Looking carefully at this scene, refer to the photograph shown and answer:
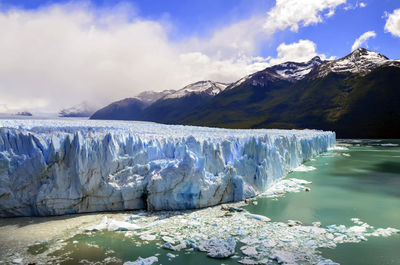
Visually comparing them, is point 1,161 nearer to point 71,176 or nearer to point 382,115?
point 71,176

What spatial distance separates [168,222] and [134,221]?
1270 millimetres

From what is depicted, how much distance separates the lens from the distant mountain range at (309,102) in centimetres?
6919

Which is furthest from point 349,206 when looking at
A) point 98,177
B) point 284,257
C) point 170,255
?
point 98,177

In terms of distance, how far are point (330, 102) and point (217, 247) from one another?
84944 mm

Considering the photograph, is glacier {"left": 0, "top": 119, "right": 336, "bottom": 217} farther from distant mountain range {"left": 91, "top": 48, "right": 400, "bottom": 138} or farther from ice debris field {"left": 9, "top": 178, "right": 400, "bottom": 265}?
distant mountain range {"left": 91, "top": 48, "right": 400, "bottom": 138}

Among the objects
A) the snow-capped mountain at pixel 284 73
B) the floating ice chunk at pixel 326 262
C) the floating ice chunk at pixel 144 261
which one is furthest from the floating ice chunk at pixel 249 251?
the snow-capped mountain at pixel 284 73

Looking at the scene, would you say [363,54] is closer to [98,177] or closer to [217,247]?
[98,177]

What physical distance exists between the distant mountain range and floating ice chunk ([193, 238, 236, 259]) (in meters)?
66.8

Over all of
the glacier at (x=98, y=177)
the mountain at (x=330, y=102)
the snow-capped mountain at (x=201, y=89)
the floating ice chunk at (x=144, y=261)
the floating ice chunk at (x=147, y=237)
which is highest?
the snow-capped mountain at (x=201, y=89)

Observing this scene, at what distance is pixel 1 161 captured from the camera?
10.6m

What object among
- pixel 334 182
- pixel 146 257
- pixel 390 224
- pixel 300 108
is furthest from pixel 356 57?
pixel 146 257

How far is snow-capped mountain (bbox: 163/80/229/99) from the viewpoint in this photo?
6250 inches

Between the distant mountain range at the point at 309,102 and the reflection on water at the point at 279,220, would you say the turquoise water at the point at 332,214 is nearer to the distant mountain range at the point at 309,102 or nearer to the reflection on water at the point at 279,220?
the reflection on water at the point at 279,220

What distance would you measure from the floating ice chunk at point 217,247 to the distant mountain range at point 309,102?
66.8m
